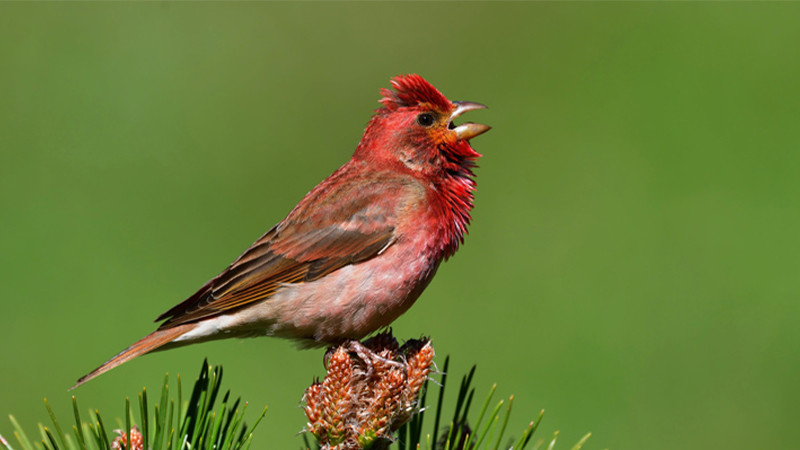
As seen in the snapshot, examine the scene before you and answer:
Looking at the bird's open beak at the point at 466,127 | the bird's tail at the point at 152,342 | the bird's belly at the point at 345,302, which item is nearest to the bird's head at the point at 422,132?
the bird's open beak at the point at 466,127

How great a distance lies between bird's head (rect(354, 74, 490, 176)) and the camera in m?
4.67

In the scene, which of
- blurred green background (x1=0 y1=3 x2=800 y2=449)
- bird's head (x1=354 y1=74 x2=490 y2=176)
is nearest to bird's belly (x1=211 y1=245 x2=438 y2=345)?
bird's head (x1=354 y1=74 x2=490 y2=176)

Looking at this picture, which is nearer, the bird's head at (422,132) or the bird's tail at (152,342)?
the bird's tail at (152,342)

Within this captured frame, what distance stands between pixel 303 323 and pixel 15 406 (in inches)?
115

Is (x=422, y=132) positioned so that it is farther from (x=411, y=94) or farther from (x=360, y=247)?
(x=360, y=247)

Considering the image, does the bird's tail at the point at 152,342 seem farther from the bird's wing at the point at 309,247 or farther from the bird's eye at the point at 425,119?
the bird's eye at the point at 425,119

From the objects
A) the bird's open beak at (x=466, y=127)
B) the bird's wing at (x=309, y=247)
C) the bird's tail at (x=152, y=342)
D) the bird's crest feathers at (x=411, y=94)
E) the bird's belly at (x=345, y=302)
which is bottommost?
the bird's tail at (x=152, y=342)

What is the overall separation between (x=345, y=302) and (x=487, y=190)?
180 inches

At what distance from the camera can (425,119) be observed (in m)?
4.73

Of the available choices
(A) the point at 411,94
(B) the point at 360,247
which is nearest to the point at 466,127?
(A) the point at 411,94

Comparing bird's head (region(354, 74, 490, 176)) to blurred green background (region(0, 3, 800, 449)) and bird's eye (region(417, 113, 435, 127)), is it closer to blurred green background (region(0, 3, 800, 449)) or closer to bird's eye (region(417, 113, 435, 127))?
bird's eye (region(417, 113, 435, 127))

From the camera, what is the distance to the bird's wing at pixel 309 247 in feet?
14.0

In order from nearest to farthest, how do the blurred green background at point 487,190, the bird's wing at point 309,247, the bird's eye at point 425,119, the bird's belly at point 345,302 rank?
the bird's belly at point 345,302 < the bird's wing at point 309,247 < the bird's eye at point 425,119 < the blurred green background at point 487,190

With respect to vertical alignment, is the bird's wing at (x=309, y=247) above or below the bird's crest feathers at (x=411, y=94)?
below
